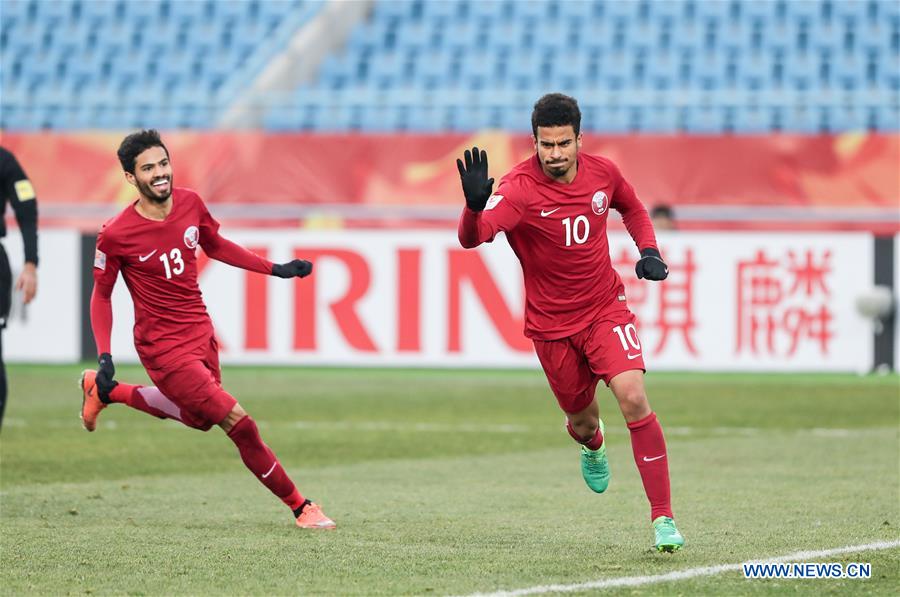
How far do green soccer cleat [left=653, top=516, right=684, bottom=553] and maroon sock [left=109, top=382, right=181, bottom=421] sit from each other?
8.34ft

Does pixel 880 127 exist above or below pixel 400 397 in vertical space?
above

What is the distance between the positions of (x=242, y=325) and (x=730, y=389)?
4.97m

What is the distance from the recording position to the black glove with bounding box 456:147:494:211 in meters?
6.33

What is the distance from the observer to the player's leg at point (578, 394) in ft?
23.2

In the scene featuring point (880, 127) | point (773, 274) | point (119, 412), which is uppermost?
point (880, 127)

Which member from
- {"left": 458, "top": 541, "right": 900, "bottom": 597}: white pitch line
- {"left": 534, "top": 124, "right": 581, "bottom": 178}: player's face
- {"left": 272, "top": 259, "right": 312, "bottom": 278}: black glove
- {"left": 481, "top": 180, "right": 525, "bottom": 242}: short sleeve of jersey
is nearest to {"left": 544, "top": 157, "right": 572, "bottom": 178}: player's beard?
{"left": 534, "top": 124, "right": 581, "bottom": 178}: player's face

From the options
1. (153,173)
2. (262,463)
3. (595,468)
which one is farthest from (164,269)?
(595,468)

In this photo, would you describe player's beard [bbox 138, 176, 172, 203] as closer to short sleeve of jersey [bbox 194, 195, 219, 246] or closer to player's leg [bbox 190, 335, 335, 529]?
short sleeve of jersey [bbox 194, 195, 219, 246]

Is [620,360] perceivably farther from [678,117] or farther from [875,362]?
[678,117]

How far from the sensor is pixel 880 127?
18766 mm

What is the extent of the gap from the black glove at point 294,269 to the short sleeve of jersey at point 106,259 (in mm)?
710

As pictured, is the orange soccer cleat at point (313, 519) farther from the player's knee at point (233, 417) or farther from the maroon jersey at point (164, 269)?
the maroon jersey at point (164, 269)

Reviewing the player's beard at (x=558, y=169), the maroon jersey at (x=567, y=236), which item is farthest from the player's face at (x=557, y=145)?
the maroon jersey at (x=567, y=236)

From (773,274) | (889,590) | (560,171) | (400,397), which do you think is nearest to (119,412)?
(400,397)
